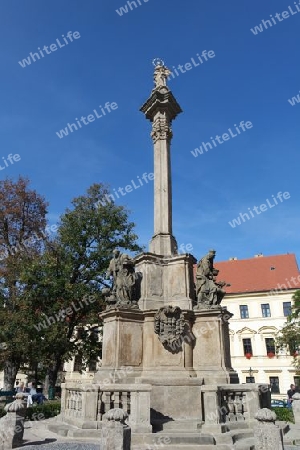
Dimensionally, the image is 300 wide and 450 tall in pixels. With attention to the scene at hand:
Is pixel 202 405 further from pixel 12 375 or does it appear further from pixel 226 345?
pixel 12 375

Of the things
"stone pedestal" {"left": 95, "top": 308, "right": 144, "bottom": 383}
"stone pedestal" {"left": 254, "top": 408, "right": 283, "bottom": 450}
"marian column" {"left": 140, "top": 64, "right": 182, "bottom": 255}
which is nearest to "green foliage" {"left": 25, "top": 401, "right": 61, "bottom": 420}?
"stone pedestal" {"left": 95, "top": 308, "right": 144, "bottom": 383}

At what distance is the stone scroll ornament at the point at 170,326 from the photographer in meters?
8.83

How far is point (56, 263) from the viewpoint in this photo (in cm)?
1848

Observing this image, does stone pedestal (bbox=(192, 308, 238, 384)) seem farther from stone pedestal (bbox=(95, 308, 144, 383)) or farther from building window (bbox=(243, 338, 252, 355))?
building window (bbox=(243, 338, 252, 355))

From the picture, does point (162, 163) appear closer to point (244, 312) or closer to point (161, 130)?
point (161, 130)

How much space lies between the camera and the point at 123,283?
9547 millimetres

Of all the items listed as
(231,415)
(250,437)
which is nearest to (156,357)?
(231,415)

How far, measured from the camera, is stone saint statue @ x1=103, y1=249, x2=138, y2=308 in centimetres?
940

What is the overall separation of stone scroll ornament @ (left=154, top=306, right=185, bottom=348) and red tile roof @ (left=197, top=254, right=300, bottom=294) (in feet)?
109

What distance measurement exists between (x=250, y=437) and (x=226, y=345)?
7.65 ft

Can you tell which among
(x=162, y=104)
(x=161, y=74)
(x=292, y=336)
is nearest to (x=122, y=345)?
(x=162, y=104)

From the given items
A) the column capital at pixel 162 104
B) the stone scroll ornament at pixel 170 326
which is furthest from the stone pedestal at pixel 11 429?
the column capital at pixel 162 104

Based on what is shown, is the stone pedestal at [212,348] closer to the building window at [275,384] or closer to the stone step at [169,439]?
the stone step at [169,439]

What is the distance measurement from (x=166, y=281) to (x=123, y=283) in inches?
47.2
